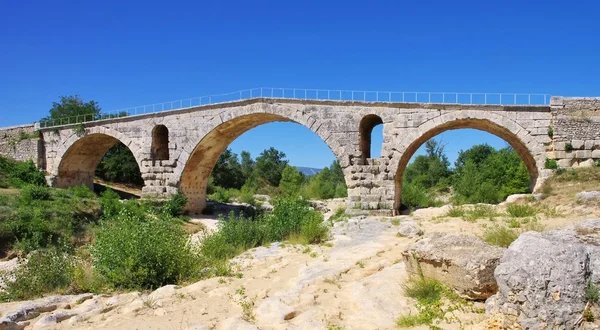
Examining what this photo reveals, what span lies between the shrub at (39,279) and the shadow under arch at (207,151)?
13.1m

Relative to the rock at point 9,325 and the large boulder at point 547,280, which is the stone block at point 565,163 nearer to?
the large boulder at point 547,280

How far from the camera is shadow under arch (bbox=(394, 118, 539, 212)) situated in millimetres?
17344

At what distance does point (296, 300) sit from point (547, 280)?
3.19 m

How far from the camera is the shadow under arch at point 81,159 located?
2679cm

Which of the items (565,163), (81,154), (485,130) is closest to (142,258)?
(565,163)

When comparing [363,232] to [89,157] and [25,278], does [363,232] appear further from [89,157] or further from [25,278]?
[89,157]

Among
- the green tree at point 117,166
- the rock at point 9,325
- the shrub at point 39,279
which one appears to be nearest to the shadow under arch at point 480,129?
the shrub at point 39,279

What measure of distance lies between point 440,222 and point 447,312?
827cm

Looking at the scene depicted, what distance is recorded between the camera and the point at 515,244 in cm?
443

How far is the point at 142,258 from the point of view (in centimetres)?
792

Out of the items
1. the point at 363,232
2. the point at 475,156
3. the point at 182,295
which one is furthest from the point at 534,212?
the point at 475,156

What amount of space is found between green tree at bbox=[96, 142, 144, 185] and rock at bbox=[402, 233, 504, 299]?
111 feet

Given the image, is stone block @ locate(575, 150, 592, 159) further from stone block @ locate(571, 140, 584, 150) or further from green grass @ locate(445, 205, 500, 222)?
green grass @ locate(445, 205, 500, 222)

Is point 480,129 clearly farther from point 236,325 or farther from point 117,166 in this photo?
point 117,166
